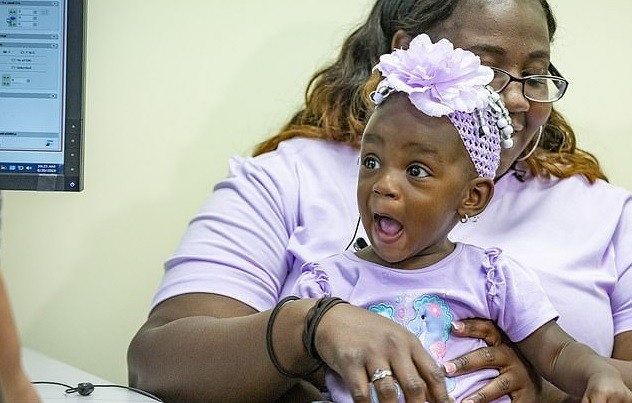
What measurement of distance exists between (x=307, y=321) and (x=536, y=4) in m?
0.60

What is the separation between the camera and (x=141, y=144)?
187 cm

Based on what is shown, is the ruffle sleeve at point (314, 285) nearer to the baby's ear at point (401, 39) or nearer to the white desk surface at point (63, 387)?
the white desk surface at point (63, 387)

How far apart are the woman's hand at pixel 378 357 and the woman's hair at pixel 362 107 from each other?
51cm

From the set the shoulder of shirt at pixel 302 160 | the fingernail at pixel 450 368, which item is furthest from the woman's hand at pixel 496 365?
the shoulder of shirt at pixel 302 160

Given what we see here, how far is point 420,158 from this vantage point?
3.66 feet

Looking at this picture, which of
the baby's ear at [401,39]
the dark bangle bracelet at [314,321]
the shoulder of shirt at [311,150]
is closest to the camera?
the dark bangle bracelet at [314,321]

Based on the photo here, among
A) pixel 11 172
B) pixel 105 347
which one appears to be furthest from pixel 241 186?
pixel 105 347

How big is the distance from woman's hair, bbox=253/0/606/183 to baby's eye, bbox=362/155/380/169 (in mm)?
299

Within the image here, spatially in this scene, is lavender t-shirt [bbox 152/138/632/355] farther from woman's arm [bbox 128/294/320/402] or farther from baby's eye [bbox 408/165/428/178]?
baby's eye [bbox 408/165/428/178]

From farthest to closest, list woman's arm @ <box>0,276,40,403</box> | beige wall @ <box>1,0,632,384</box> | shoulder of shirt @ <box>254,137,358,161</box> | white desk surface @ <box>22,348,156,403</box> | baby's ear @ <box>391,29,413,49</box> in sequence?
beige wall @ <box>1,0,632,384</box>
shoulder of shirt @ <box>254,137,358,161</box>
baby's ear @ <box>391,29,413,49</box>
white desk surface @ <box>22,348,156,403</box>
woman's arm @ <box>0,276,40,403</box>

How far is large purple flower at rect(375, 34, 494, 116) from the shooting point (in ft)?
3.64

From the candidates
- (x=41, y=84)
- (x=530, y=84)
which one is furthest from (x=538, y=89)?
(x=41, y=84)

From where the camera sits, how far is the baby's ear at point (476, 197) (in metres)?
1.17

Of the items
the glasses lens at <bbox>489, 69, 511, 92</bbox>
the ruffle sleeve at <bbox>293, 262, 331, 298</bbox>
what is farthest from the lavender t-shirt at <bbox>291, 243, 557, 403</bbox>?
the glasses lens at <bbox>489, 69, 511, 92</bbox>
